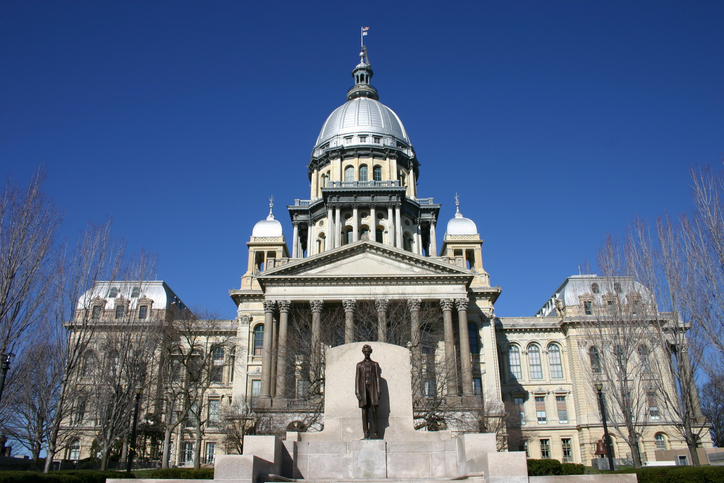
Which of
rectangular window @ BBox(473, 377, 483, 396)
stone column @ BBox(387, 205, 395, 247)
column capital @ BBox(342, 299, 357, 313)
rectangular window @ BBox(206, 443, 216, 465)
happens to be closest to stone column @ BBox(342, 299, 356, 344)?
column capital @ BBox(342, 299, 357, 313)

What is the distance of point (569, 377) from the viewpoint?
5631cm

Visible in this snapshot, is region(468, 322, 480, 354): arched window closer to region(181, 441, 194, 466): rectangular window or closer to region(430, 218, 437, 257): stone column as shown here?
region(430, 218, 437, 257): stone column

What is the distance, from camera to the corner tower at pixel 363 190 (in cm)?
6216

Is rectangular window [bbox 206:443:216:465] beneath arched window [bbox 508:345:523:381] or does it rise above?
beneath

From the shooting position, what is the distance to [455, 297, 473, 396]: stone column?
135ft

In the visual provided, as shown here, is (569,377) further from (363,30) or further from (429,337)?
(363,30)

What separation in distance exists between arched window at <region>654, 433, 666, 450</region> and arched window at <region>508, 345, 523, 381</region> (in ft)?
41.1

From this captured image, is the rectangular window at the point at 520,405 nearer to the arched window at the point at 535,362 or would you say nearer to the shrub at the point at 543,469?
the arched window at the point at 535,362

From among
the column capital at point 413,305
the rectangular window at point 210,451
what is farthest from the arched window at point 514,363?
the rectangular window at point 210,451

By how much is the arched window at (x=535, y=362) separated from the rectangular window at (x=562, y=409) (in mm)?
2609

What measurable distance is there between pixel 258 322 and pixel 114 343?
60.0 feet

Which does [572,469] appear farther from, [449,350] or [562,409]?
[562,409]

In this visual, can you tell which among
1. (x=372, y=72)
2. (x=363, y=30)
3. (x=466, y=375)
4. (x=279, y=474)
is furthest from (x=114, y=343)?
(x=363, y=30)

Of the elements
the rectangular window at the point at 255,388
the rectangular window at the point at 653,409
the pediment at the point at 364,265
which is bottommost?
the rectangular window at the point at 653,409
